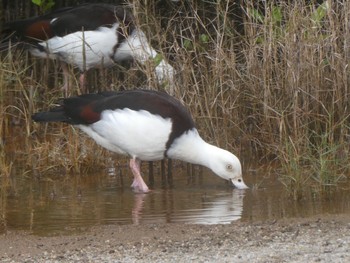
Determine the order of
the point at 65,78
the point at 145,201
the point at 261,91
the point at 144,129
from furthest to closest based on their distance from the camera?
the point at 65,78 < the point at 261,91 < the point at 144,129 < the point at 145,201

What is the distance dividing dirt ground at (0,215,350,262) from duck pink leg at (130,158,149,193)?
5.34ft

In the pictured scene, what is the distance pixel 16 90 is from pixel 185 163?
77.3 inches

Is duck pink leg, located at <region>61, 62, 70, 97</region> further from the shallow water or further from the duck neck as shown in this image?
the duck neck

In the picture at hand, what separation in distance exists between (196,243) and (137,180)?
2634mm

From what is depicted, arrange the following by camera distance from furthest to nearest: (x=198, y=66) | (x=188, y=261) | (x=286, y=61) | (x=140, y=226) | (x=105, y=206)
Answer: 1. (x=198, y=66)
2. (x=286, y=61)
3. (x=105, y=206)
4. (x=140, y=226)
5. (x=188, y=261)

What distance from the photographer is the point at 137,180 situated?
9641 millimetres

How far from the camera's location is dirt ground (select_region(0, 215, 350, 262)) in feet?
21.6

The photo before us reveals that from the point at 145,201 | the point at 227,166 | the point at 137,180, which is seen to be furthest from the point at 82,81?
the point at 145,201

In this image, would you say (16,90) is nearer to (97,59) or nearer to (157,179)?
(97,59)

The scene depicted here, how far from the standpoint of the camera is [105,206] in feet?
29.3

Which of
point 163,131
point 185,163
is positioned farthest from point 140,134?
point 185,163

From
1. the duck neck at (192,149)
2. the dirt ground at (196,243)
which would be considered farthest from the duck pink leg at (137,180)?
the dirt ground at (196,243)

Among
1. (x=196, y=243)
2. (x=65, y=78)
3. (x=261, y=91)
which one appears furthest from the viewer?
(x=65, y=78)

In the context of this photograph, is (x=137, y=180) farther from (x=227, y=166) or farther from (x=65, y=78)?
(x=65, y=78)
